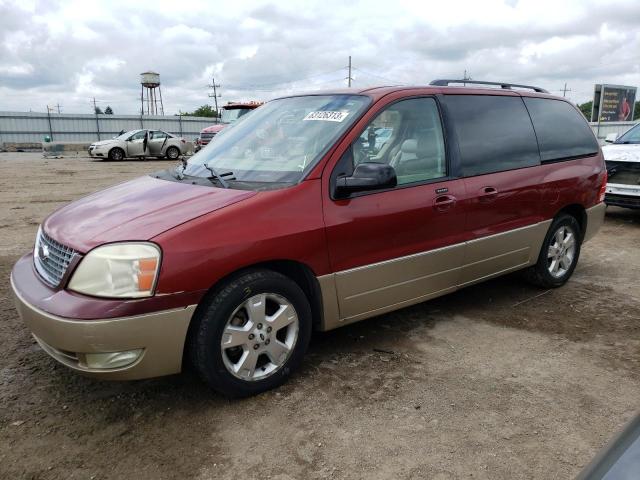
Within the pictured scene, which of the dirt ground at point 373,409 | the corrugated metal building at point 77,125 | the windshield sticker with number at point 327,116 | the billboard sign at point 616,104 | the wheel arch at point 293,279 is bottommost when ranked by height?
the dirt ground at point 373,409

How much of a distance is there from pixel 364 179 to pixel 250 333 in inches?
43.4

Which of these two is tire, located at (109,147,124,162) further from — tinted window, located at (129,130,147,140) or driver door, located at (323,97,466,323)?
driver door, located at (323,97,466,323)

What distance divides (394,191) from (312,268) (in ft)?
2.60

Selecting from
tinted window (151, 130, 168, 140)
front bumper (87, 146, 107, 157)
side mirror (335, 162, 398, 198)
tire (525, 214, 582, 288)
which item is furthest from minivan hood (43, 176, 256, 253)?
tinted window (151, 130, 168, 140)

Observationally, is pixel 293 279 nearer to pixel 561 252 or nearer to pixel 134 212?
pixel 134 212


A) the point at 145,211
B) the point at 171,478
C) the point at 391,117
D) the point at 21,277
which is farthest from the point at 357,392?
the point at 21,277

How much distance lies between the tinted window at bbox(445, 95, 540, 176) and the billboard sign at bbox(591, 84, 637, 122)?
112ft

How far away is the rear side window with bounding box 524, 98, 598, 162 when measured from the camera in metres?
4.57

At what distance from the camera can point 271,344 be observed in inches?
118

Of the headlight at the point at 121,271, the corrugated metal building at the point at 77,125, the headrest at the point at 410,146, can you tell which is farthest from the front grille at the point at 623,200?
the corrugated metal building at the point at 77,125

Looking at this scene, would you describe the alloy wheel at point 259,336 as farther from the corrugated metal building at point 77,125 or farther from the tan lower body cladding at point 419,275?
the corrugated metal building at point 77,125

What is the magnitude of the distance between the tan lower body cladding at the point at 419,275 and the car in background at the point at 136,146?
2108 centimetres

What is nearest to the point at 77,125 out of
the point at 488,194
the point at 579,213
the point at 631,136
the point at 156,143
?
the point at 156,143

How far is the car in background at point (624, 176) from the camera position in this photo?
25.4 ft
